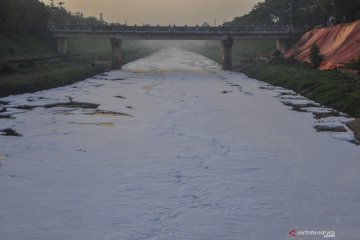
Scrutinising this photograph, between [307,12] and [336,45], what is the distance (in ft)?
117

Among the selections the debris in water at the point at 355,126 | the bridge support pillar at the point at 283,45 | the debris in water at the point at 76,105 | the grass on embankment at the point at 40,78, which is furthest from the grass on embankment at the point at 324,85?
the grass on embankment at the point at 40,78

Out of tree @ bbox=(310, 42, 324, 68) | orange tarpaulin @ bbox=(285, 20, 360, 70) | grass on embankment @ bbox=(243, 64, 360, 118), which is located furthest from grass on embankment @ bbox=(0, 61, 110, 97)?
orange tarpaulin @ bbox=(285, 20, 360, 70)

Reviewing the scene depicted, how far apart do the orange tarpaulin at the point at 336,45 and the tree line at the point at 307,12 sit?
485cm

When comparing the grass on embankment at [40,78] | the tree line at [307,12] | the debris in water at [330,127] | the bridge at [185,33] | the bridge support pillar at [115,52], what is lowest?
the debris in water at [330,127]

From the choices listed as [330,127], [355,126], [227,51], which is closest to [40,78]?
[330,127]

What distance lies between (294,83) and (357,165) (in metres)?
25.8

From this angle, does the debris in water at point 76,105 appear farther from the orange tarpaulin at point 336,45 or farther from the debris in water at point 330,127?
the orange tarpaulin at point 336,45

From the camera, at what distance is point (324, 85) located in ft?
115

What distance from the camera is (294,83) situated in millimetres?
41969

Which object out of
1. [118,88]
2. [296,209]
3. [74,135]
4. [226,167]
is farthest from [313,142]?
[118,88]

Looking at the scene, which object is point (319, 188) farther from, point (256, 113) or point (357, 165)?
point (256, 113)

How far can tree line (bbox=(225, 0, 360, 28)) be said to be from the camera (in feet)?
208

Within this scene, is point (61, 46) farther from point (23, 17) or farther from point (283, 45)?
point (283, 45)

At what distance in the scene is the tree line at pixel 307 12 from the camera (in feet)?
208
